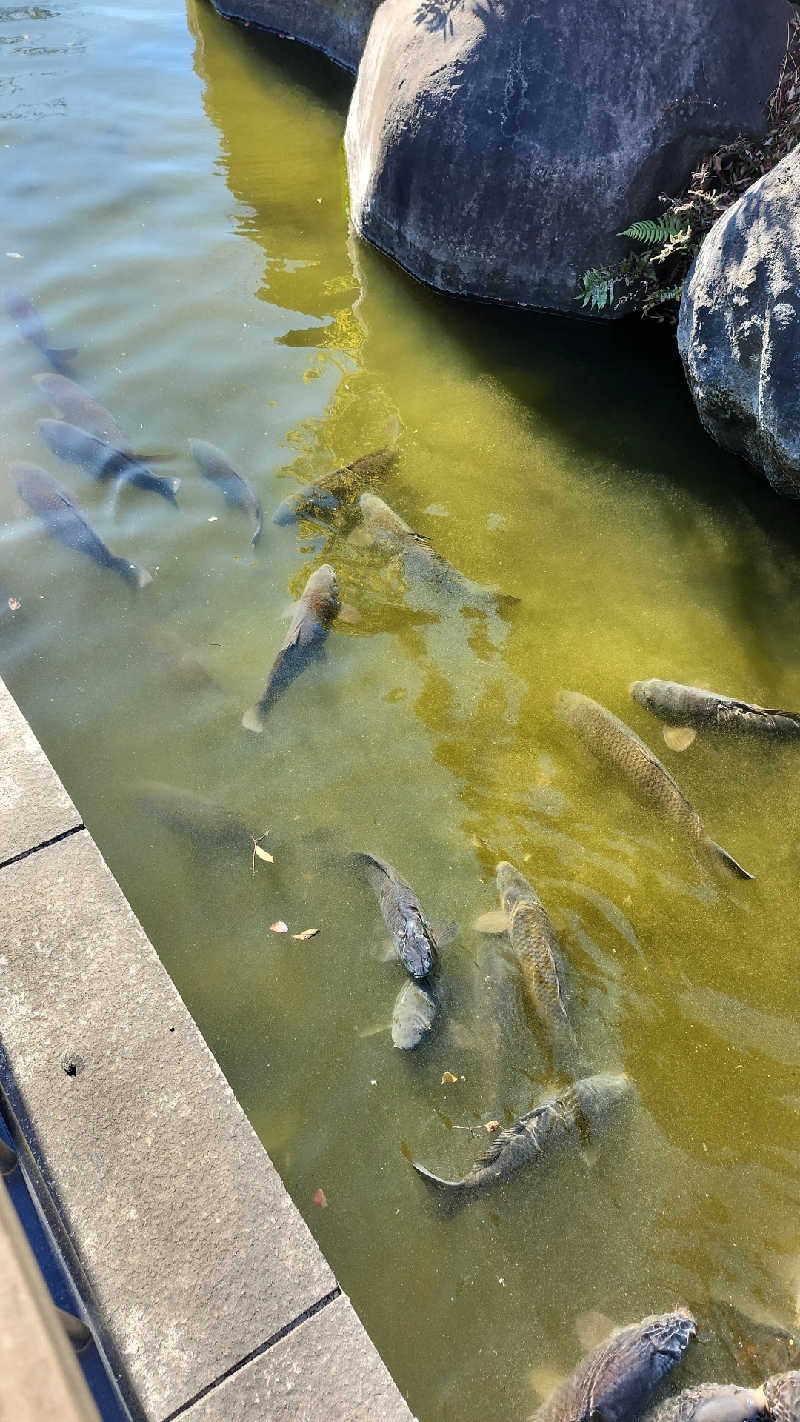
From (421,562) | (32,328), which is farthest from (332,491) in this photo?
(32,328)

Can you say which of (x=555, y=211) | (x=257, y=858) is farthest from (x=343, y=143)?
(x=257, y=858)

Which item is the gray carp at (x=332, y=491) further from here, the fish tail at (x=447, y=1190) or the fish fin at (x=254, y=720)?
the fish tail at (x=447, y=1190)

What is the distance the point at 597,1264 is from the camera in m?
3.07

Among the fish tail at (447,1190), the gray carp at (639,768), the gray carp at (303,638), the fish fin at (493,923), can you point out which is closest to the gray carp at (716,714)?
the gray carp at (639,768)

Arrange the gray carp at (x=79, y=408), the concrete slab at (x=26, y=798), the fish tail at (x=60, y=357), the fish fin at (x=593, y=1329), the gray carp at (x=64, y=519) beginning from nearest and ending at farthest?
1. the fish fin at (x=593, y=1329)
2. the concrete slab at (x=26, y=798)
3. the gray carp at (x=64, y=519)
4. the gray carp at (x=79, y=408)
5. the fish tail at (x=60, y=357)

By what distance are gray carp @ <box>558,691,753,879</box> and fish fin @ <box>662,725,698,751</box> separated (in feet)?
0.56

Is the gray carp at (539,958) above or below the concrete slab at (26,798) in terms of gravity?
below

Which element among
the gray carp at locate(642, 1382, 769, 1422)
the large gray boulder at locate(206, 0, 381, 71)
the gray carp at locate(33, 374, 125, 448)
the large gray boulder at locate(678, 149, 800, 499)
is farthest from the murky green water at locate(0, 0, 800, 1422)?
the large gray boulder at locate(206, 0, 381, 71)

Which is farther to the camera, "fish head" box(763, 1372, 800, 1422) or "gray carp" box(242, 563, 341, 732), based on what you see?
"gray carp" box(242, 563, 341, 732)

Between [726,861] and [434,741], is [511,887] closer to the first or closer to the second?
[434,741]

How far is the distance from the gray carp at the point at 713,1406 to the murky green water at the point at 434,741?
0.99 ft

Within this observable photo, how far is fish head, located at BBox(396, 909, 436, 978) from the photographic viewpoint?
11.8 ft

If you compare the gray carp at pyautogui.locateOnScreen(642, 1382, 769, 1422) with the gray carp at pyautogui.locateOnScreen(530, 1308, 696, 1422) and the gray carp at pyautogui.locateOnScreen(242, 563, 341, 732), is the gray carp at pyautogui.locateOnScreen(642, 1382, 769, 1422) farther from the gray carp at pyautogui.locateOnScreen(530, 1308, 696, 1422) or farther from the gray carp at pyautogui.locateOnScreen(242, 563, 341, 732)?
the gray carp at pyautogui.locateOnScreen(242, 563, 341, 732)

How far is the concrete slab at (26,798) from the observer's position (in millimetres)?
3252
